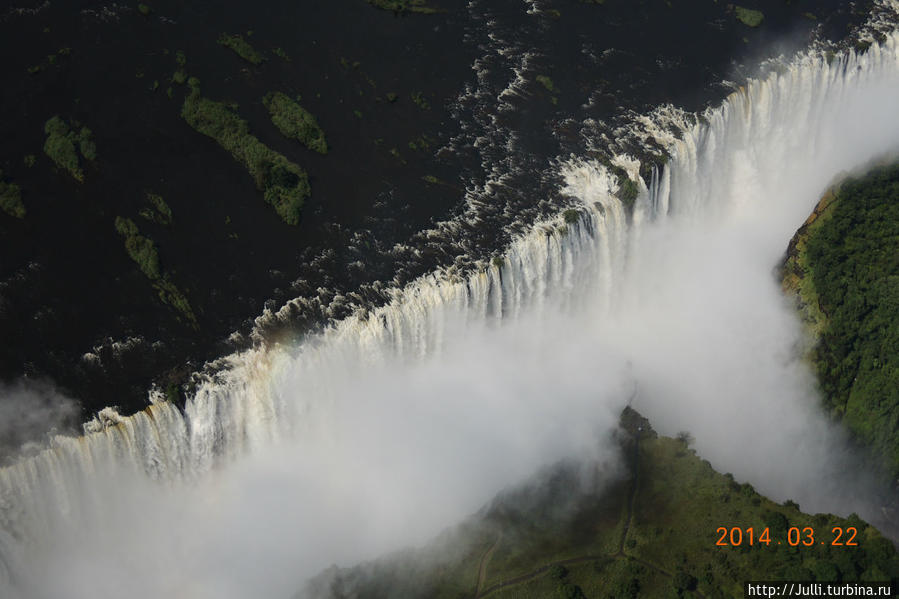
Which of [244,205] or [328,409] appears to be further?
[244,205]

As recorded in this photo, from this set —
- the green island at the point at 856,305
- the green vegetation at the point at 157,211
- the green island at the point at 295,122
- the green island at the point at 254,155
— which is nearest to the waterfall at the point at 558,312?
the green island at the point at 856,305

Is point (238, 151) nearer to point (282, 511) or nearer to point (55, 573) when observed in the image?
point (282, 511)

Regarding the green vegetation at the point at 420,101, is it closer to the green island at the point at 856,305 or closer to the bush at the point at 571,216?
the bush at the point at 571,216

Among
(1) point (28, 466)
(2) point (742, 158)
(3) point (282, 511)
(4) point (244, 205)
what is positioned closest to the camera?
(1) point (28, 466)

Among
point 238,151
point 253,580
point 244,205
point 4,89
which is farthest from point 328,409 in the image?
point 4,89

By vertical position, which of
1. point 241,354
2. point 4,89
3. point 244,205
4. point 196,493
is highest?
point 4,89

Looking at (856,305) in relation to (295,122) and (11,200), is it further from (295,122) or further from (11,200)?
(11,200)
